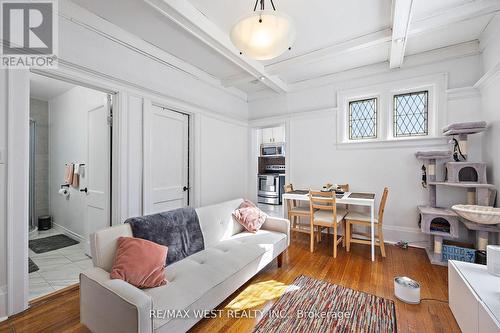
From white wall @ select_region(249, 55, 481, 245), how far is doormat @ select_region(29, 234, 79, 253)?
13.2ft

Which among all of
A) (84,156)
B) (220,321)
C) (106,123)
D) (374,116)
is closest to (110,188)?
(106,123)

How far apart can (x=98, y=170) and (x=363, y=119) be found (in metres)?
4.24

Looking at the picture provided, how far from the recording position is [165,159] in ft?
10.5

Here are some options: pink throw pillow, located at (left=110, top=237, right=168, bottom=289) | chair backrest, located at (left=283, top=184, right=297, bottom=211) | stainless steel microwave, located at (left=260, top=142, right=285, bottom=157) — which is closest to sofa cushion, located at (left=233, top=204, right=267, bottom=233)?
chair backrest, located at (left=283, top=184, right=297, bottom=211)

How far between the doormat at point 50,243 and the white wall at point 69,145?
15cm

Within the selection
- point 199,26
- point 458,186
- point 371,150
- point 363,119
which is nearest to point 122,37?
point 199,26

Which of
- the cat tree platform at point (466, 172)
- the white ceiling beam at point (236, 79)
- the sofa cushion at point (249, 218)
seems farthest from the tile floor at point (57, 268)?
the cat tree platform at point (466, 172)

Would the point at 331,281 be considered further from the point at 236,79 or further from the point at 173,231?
the point at 236,79

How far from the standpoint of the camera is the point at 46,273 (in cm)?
250

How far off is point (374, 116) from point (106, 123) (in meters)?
4.08

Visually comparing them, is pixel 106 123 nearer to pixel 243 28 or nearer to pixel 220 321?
pixel 243 28

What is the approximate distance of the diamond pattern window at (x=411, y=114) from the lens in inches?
130

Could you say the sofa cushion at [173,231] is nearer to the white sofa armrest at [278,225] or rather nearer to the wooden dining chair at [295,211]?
the white sofa armrest at [278,225]
